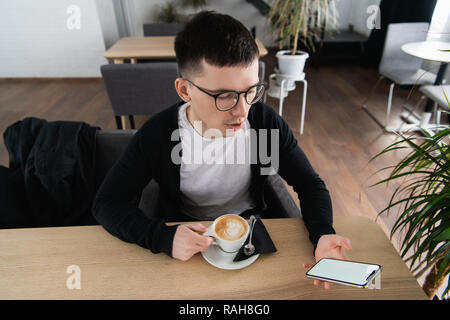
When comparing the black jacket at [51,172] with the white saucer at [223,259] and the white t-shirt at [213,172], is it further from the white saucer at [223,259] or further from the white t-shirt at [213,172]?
the white saucer at [223,259]

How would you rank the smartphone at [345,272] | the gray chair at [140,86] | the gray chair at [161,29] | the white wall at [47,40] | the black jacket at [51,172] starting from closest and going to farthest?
the smartphone at [345,272] < the black jacket at [51,172] < the gray chair at [140,86] < the gray chair at [161,29] < the white wall at [47,40]

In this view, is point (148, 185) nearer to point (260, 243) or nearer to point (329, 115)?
point (260, 243)

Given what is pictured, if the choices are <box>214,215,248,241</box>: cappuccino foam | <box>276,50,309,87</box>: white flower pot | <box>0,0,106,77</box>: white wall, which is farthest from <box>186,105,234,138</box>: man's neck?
<box>0,0,106,77</box>: white wall

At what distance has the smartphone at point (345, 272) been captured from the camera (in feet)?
2.10

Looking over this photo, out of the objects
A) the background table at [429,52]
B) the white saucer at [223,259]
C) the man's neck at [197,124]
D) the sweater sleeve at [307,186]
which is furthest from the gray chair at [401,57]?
the white saucer at [223,259]

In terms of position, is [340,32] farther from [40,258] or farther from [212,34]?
[40,258]

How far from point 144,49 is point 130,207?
99.1 inches

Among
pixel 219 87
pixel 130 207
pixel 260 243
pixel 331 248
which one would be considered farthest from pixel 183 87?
pixel 331 248

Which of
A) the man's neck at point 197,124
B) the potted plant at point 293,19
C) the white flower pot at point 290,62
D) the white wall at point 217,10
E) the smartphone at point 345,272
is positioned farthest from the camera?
the white wall at point 217,10

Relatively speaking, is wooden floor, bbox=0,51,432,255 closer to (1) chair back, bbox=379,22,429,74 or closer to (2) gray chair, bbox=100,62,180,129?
(1) chair back, bbox=379,22,429,74

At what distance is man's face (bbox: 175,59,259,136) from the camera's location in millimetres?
809

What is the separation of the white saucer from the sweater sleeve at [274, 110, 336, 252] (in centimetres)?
20

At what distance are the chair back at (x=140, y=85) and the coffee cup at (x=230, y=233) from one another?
1813mm
